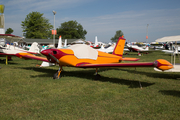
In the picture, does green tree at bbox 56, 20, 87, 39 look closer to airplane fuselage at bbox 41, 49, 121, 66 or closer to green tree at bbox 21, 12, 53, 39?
green tree at bbox 21, 12, 53, 39

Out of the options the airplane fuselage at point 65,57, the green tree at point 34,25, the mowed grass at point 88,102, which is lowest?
the mowed grass at point 88,102

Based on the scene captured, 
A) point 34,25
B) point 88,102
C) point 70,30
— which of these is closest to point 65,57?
point 88,102

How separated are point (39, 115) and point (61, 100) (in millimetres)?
1081

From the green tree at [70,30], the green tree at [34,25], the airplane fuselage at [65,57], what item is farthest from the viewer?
the green tree at [70,30]

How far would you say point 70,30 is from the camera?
11106 cm

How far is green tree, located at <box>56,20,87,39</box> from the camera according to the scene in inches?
4306

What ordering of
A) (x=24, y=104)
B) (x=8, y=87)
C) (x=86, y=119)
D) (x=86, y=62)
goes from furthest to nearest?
(x=86, y=62), (x=8, y=87), (x=24, y=104), (x=86, y=119)

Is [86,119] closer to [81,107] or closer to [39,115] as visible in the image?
[81,107]

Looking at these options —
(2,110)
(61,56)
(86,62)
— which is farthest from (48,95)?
(86,62)

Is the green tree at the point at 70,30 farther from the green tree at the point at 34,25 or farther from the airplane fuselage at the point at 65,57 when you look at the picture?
the airplane fuselage at the point at 65,57

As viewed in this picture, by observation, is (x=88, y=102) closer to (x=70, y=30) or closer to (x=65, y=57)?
(x=65, y=57)

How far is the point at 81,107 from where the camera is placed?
165 inches

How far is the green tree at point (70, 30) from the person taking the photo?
4306 inches

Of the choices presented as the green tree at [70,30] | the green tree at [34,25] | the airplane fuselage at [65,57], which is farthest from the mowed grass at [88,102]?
the green tree at [70,30]
